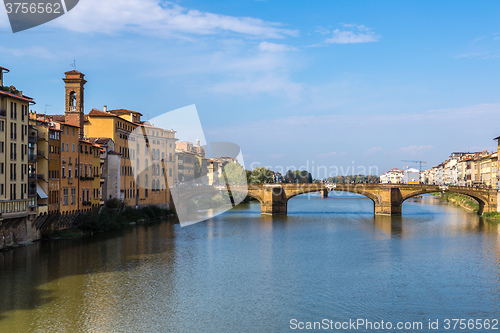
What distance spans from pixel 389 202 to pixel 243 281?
120ft

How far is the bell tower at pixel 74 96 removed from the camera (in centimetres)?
4334

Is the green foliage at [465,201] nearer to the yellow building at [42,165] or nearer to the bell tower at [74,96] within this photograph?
the bell tower at [74,96]

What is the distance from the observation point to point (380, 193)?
58156 millimetres

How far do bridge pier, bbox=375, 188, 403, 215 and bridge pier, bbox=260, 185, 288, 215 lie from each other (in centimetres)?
1065

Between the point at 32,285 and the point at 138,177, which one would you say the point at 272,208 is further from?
the point at 32,285

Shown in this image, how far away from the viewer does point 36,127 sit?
34.0 metres

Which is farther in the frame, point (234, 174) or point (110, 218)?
point (234, 174)

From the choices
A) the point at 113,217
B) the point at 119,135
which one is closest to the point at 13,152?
the point at 113,217

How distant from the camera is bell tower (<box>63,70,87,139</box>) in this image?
4334cm

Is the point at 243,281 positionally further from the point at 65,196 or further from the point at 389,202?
the point at 389,202

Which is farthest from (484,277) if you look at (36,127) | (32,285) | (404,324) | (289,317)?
(36,127)

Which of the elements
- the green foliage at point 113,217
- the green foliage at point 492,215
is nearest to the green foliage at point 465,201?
the green foliage at point 492,215

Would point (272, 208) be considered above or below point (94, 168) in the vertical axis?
below

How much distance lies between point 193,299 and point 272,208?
124ft
